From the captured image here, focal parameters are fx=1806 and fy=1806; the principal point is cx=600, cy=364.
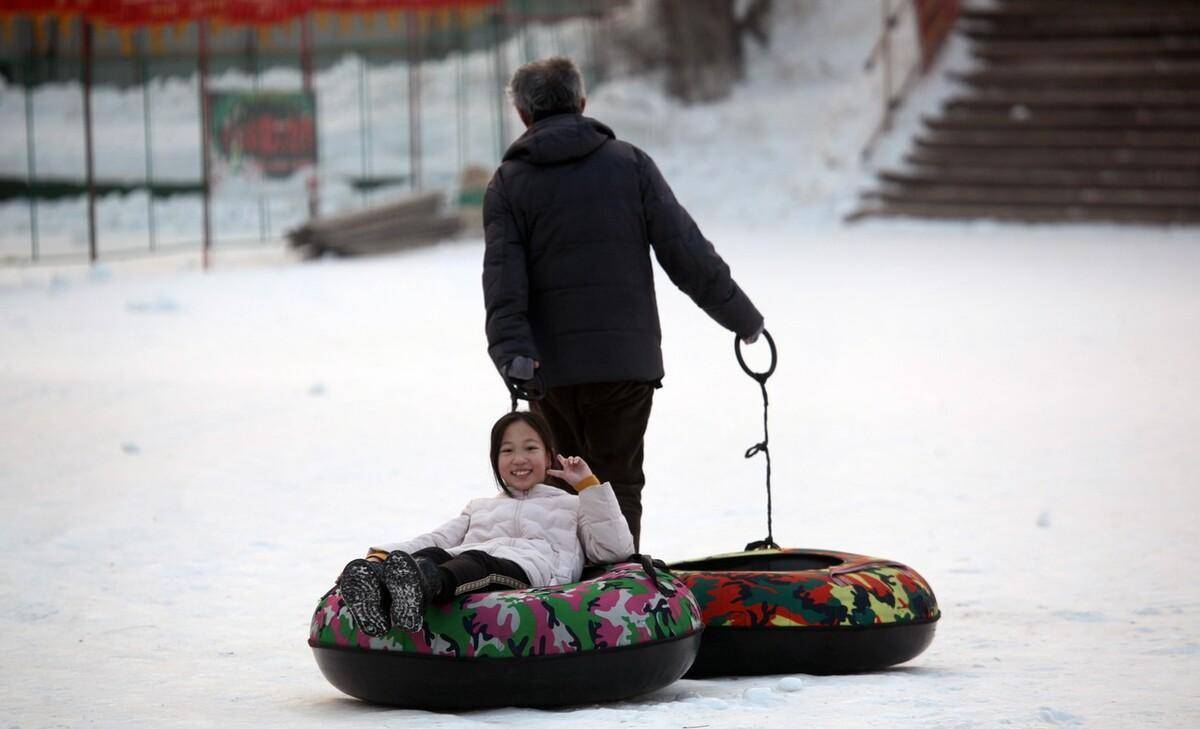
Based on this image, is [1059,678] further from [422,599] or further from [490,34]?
[490,34]

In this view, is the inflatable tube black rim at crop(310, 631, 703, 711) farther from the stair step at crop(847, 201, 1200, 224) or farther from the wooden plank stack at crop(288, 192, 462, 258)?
the stair step at crop(847, 201, 1200, 224)

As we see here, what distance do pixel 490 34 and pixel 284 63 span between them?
3.97 metres

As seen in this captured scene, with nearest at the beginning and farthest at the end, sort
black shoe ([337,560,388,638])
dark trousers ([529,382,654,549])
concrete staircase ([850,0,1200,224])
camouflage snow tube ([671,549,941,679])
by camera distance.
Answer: black shoe ([337,560,388,638]), camouflage snow tube ([671,549,941,679]), dark trousers ([529,382,654,549]), concrete staircase ([850,0,1200,224])

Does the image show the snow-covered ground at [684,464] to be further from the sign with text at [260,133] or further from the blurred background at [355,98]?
the blurred background at [355,98]

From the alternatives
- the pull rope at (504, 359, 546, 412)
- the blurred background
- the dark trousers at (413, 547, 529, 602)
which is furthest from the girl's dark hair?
the blurred background

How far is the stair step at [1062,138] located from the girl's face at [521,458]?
17814 mm

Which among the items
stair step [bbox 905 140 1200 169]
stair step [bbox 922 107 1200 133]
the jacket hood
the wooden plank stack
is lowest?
the jacket hood

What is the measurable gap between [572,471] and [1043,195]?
1714cm

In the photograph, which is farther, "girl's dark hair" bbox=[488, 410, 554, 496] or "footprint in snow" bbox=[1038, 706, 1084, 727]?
"girl's dark hair" bbox=[488, 410, 554, 496]

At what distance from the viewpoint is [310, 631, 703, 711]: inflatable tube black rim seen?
14.3 ft

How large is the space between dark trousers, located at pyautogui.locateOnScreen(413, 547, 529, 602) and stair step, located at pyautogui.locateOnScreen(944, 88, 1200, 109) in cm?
1873

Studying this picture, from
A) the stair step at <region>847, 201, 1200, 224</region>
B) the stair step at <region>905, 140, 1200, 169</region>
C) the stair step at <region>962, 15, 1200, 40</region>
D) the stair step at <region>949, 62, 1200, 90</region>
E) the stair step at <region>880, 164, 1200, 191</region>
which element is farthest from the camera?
the stair step at <region>962, 15, 1200, 40</region>

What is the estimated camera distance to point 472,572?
4445 mm

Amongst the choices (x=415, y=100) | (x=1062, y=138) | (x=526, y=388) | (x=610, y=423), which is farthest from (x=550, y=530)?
(x=415, y=100)
